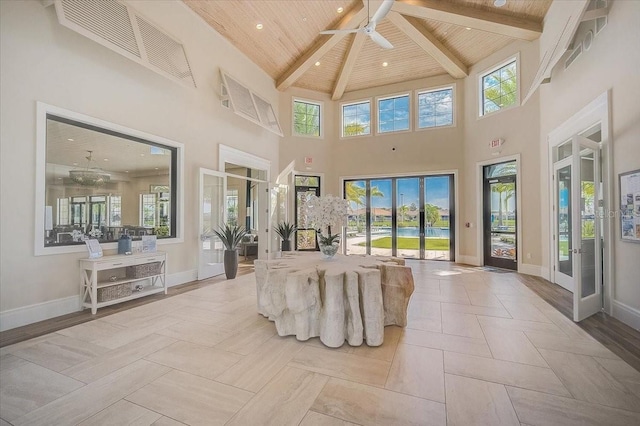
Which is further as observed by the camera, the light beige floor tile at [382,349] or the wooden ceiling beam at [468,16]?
the wooden ceiling beam at [468,16]

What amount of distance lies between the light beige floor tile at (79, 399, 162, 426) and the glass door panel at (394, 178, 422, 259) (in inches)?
288

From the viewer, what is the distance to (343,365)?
2.34 metres

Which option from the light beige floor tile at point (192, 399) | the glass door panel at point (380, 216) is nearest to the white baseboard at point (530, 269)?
the glass door panel at point (380, 216)

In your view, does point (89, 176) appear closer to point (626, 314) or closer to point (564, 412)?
point (564, 412)

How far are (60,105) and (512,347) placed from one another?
5.67 meters

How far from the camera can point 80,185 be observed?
382cm

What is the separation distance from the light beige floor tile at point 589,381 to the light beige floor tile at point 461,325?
0.59 meters

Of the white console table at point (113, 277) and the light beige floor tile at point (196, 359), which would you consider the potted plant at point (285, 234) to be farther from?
the light beige floor tile at point (196, 359)

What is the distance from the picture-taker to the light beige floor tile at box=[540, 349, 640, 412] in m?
1.89

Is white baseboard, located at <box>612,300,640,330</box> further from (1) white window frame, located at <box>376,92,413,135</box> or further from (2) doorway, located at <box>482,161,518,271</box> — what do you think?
(1) white window frame, located at <box>376,92,413,135</box>

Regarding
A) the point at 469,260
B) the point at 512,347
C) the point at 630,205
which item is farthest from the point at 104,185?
the point at 469,260

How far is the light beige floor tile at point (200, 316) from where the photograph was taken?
3.31 metres

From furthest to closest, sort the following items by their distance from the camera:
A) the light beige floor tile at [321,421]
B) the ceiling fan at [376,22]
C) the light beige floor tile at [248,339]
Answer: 1. the ceiling fan at [376,22]
2. the light beige floor tile at [248,339]
3. the light beige floor tile at [321,421]

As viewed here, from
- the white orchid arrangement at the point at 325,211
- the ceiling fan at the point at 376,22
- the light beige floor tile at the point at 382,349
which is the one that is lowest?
the light beige floor tile at the point at 382,349
